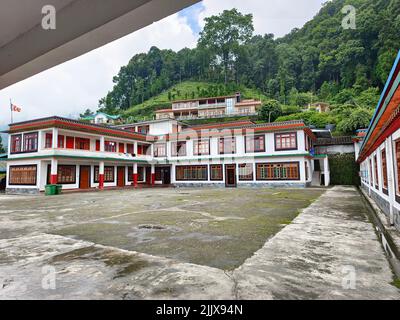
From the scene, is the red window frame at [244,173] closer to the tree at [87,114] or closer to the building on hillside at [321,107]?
the building on hillside at [321,107]

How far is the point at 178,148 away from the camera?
28.1m

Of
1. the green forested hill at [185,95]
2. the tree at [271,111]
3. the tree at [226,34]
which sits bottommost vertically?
the tree at [271,111]

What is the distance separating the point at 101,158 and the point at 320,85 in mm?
58020

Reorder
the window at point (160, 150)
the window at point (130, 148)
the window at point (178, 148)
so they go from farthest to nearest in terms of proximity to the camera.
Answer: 1. the window at point (160, 150)
2. the window at point (130, 148)
3. the window at point (178, 148)

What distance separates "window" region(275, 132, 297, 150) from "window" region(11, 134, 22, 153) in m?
23.4

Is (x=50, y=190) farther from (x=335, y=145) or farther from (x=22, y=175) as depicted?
(x=335, y=145)

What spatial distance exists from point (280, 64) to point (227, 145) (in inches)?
2205

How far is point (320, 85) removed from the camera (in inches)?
2410

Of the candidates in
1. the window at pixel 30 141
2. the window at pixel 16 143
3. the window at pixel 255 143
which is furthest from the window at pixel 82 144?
the window at pixel 255 143

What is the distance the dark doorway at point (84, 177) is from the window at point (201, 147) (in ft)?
35.9

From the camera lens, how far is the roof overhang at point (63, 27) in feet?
5.70

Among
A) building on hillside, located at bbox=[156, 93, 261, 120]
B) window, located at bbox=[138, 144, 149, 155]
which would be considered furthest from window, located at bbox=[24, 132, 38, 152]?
building on hillside, located at bbox=[156, 93, 261, 120]

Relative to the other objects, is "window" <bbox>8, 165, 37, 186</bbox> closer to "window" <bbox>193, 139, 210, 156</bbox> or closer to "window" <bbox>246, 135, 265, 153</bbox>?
"window" <bbox>193, 139, 210, 156</bbox>

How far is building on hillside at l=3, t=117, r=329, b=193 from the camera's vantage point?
20828 millimetres
